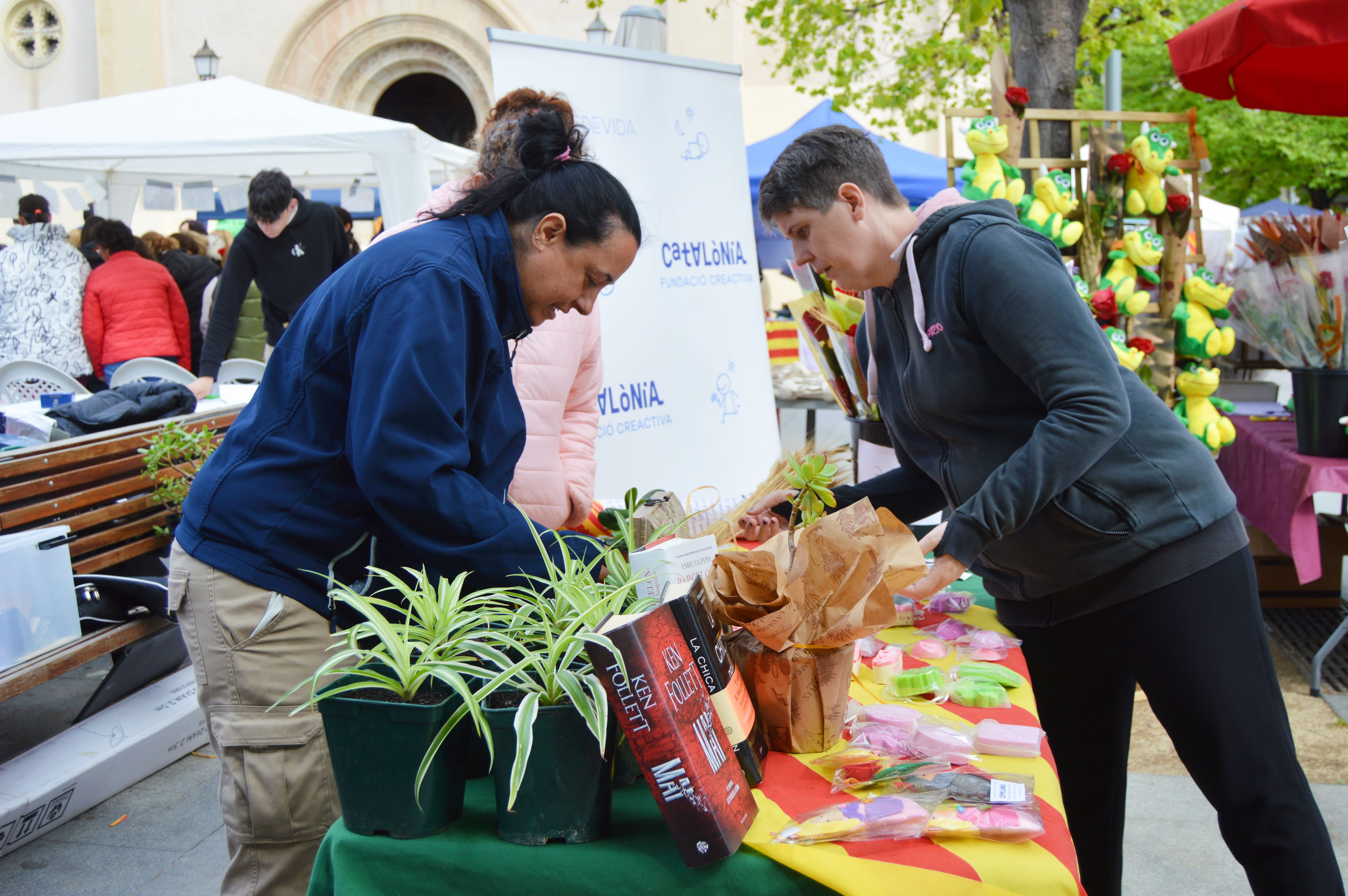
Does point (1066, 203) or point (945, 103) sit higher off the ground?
point (945, 103)

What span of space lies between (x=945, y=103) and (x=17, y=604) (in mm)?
9422

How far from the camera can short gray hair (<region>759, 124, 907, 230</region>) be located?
1578 mm

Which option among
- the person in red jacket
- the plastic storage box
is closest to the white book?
the plastic storage box

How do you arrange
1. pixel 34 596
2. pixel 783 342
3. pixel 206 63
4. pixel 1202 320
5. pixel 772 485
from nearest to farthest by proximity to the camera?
pixel 772 485, pixel 34 596, pixel 1202 320, pixel 783 342, pixel 206 63

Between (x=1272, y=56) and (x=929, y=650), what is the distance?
3.89 meters

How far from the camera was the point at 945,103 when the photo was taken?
386 inches

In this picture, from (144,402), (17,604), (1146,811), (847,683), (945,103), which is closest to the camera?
(847,683)

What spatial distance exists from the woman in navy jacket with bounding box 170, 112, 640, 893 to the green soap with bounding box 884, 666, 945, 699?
57 cm

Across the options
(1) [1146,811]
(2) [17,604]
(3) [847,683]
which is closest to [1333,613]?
(1) [1146,811]

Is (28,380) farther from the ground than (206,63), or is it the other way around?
(206,63)

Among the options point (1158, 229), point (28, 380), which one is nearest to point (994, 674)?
point (1158, 229)

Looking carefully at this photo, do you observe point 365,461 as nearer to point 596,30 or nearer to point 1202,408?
point 1202,408

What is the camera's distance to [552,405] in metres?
2.30

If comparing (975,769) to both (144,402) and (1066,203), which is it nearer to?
(1066,203)
